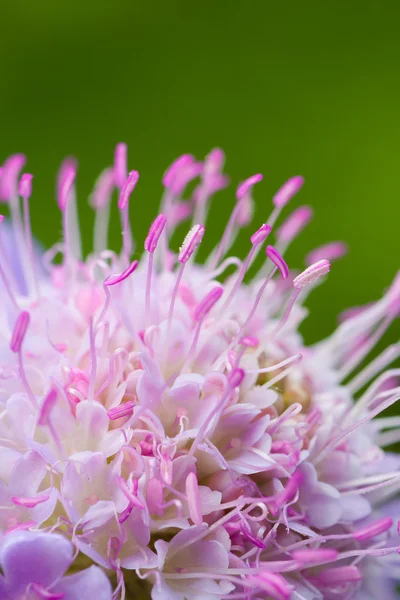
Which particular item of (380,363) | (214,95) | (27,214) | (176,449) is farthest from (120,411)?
(214,95)

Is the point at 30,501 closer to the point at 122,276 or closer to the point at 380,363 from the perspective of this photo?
the point at 122,276

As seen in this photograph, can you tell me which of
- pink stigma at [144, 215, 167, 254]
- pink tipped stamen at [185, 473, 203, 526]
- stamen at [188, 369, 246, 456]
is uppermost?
pink stigma at [144, 215, 167, 254]

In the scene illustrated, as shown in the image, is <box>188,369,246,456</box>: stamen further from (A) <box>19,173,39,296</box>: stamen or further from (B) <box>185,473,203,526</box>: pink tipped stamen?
(A) <box>19,173,39,296</box>: stamen

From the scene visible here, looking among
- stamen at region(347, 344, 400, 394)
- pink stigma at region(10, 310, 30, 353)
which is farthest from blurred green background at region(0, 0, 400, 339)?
pink stigma at region(10, 310, 30, 353)

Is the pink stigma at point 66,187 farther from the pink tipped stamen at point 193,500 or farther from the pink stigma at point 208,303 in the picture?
the pink tipped stamen at point 193,500

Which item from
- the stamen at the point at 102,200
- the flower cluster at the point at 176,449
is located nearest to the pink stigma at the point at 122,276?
the flower cluster at the point at 176,449

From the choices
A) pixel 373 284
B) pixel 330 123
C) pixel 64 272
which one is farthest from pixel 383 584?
pixel 330 123

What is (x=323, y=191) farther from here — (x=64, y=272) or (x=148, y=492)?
(x=148, y=492)
